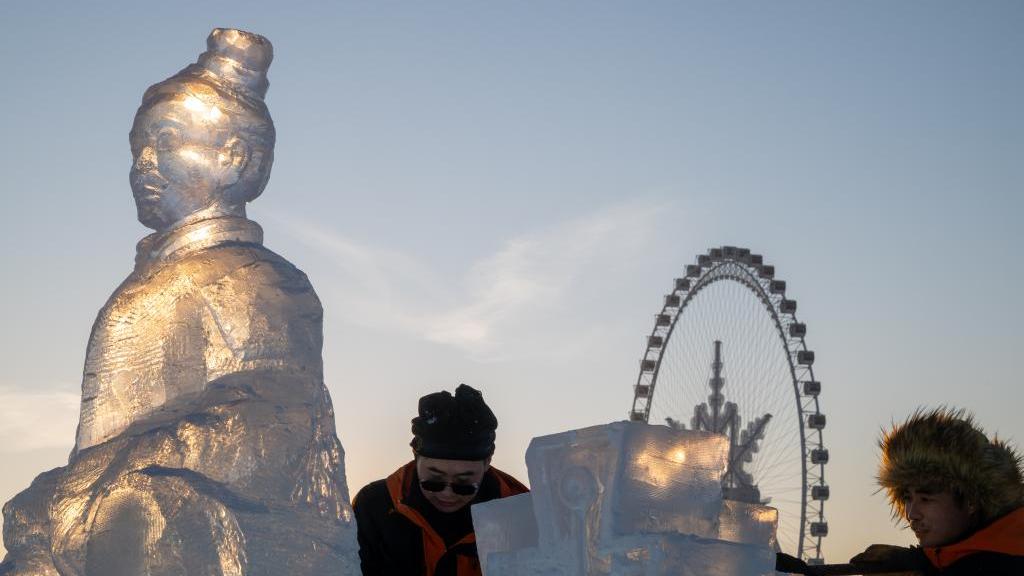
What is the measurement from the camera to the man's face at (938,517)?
3418 millimetres

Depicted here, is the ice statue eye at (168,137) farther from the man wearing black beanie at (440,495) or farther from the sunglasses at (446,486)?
the sunglasses at (446,486)

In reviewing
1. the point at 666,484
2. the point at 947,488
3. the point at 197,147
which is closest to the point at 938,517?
the point at 947,488

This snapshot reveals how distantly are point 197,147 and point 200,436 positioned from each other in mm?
1147

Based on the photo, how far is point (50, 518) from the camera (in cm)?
397

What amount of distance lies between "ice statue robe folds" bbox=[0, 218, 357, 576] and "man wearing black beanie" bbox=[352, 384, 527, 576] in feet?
0.60

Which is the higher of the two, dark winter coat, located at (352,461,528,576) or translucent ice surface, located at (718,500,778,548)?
dark winter coat, located at (352,461,528,576)

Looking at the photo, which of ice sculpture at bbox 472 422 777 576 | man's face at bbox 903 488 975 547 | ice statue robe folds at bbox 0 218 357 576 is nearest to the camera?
ice sculpture at bbox 472 422 777 576

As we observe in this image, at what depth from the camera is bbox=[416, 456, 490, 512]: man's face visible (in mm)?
3875

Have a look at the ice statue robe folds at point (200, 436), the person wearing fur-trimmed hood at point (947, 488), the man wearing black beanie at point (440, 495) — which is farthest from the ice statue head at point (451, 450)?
the person wearing fur-trimmed hood at point (947, 488)

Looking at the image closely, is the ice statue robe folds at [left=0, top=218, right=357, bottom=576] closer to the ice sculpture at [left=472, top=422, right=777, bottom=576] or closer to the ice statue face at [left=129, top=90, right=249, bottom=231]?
the ice statue face at [left=129, top=90, right=249, bottom=231]

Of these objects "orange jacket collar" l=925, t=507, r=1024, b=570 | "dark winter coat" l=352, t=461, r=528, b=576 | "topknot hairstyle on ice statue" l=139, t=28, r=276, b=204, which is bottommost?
"orange jacket collar" l=925, t=507, r=1024, b=570

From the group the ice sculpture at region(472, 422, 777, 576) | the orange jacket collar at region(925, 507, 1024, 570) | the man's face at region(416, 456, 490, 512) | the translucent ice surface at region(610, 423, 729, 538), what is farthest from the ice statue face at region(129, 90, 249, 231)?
the orange jacket collar at region(925, 507, 1024, 570)

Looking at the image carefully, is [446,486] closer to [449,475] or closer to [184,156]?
[449,475]

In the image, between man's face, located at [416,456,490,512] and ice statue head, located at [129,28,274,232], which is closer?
man's face, located at [416,456,490,512]
